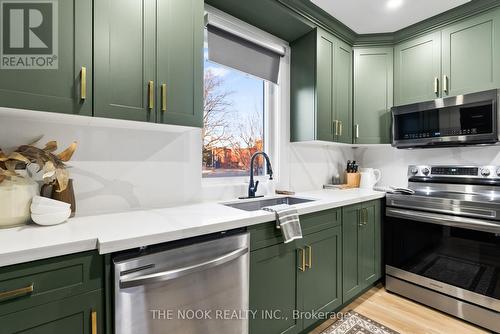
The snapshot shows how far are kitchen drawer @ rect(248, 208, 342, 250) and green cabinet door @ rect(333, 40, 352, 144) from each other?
89 cm

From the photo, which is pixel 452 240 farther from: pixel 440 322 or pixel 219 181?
pixel 219 181

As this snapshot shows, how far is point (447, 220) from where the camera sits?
1954 mm

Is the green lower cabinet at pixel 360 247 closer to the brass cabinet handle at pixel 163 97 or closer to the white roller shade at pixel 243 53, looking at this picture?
the white roller shade at pixel 243 53

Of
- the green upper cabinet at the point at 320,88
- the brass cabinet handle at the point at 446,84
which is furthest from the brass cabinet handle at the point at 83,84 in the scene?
the brass cabinet handle at the point at 446,84

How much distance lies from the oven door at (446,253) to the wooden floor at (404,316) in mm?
188

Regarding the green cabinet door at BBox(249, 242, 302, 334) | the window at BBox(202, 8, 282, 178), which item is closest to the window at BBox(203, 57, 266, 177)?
the window at BBox(202, 8, 282, 178)

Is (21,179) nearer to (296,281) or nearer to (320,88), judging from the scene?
(296,281)

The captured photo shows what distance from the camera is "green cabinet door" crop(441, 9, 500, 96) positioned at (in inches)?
78.5

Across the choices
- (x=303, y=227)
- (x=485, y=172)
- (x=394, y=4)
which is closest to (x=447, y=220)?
(x=485, y=172)

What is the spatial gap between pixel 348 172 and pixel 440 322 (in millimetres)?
1536

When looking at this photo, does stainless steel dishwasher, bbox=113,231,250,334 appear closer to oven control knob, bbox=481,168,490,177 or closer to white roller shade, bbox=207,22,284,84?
white roller shade, bbox=207,22,284,84

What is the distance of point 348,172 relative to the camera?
9.52 ft

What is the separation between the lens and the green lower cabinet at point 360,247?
200 cm

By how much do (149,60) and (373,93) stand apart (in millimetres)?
2249
